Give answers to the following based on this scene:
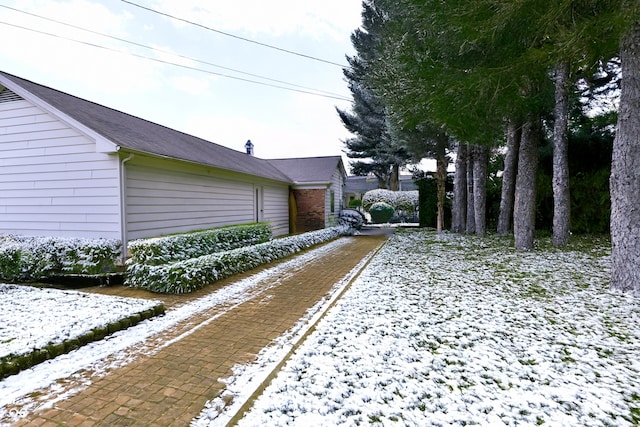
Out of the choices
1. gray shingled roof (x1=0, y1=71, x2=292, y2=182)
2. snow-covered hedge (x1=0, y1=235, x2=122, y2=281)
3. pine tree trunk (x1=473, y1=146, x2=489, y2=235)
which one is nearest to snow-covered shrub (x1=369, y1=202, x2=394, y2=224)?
pine tree trunk (x1=473, y1=146, x2=489, y2=235)

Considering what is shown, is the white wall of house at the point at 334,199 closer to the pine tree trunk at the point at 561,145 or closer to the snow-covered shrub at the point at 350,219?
the snow-covered shrub at the point at 350,219

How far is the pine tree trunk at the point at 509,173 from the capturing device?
1001 cm

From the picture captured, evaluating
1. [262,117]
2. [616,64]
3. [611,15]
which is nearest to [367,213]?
[262,117]

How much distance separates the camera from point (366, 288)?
5379mm

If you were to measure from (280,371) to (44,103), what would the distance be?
7.27 m

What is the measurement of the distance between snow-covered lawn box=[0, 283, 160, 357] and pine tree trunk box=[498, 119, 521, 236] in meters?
10.4

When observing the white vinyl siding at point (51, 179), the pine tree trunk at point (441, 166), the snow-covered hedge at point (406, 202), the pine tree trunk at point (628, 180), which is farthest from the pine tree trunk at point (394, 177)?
the white vinyl siding at point (51, 179)

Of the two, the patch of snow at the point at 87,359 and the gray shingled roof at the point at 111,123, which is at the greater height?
the gray shingled roof at the point at 111,123

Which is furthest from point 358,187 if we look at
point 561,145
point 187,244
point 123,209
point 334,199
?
point 123,209

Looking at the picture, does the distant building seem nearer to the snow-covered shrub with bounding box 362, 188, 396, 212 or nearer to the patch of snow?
the snow-covered shrub with bounding box 362, 188, 396, 212

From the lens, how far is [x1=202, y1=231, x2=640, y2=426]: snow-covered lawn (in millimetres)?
2191

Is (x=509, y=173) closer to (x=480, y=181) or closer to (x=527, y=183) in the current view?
(x=480, y=181)

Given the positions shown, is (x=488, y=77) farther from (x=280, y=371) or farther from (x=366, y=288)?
(x=280, y=371)

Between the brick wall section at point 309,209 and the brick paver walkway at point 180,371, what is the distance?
10303 millimetres
